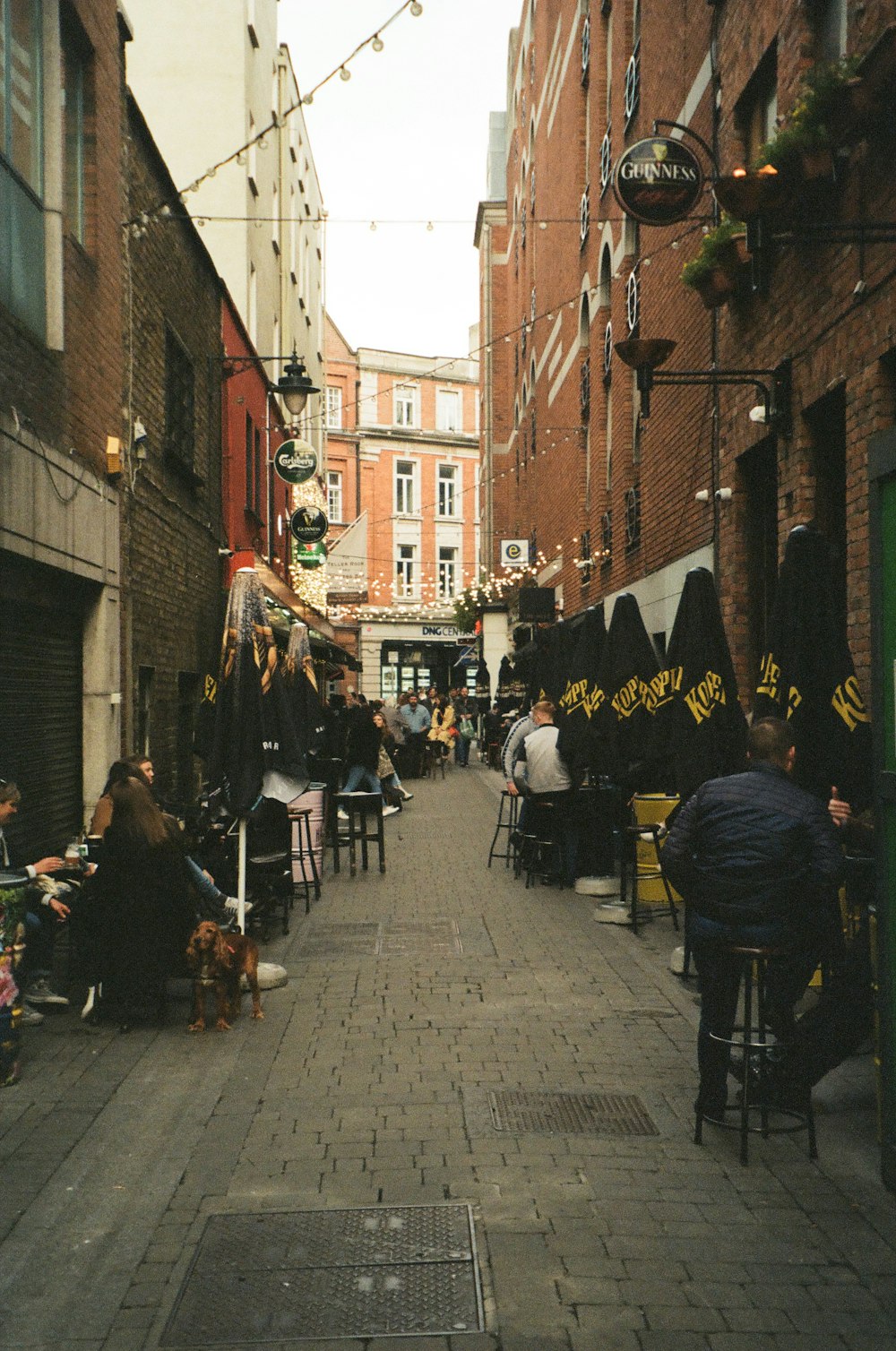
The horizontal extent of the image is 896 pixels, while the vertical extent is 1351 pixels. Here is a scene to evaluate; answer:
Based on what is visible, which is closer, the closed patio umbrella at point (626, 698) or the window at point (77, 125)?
the closed patio umbrella at point (626, 698)

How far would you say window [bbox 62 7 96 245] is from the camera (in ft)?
34.3

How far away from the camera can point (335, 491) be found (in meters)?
51.6

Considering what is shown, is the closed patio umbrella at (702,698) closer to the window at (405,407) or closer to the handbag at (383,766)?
the handbag at (383,766)

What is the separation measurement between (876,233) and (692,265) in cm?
296

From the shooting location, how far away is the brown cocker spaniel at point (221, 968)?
7145mm

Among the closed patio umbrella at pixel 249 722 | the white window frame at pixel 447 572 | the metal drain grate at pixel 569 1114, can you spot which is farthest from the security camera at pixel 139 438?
the white window frame at pixel 447 572

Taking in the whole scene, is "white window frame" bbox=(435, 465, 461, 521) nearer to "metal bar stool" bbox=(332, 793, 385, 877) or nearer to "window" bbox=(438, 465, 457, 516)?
"window" bbox=(438, 465, 457, 516)

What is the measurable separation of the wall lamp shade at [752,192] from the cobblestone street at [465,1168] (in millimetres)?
4929

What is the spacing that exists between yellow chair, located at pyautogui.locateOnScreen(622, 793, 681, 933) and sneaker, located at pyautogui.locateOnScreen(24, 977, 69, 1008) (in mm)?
4420

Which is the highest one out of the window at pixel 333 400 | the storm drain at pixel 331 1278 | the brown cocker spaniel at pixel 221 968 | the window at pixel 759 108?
the window at pixel 333 400

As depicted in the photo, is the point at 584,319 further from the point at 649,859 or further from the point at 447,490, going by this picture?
the point at 447,490

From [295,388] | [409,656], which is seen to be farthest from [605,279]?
[409,656]

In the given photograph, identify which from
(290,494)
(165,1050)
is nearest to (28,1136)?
(165,1050)

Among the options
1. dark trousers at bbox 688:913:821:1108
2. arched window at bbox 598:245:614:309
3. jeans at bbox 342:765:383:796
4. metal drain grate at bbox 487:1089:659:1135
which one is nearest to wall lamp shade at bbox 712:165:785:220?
dark trousers at bbox 688:913:821:1108
